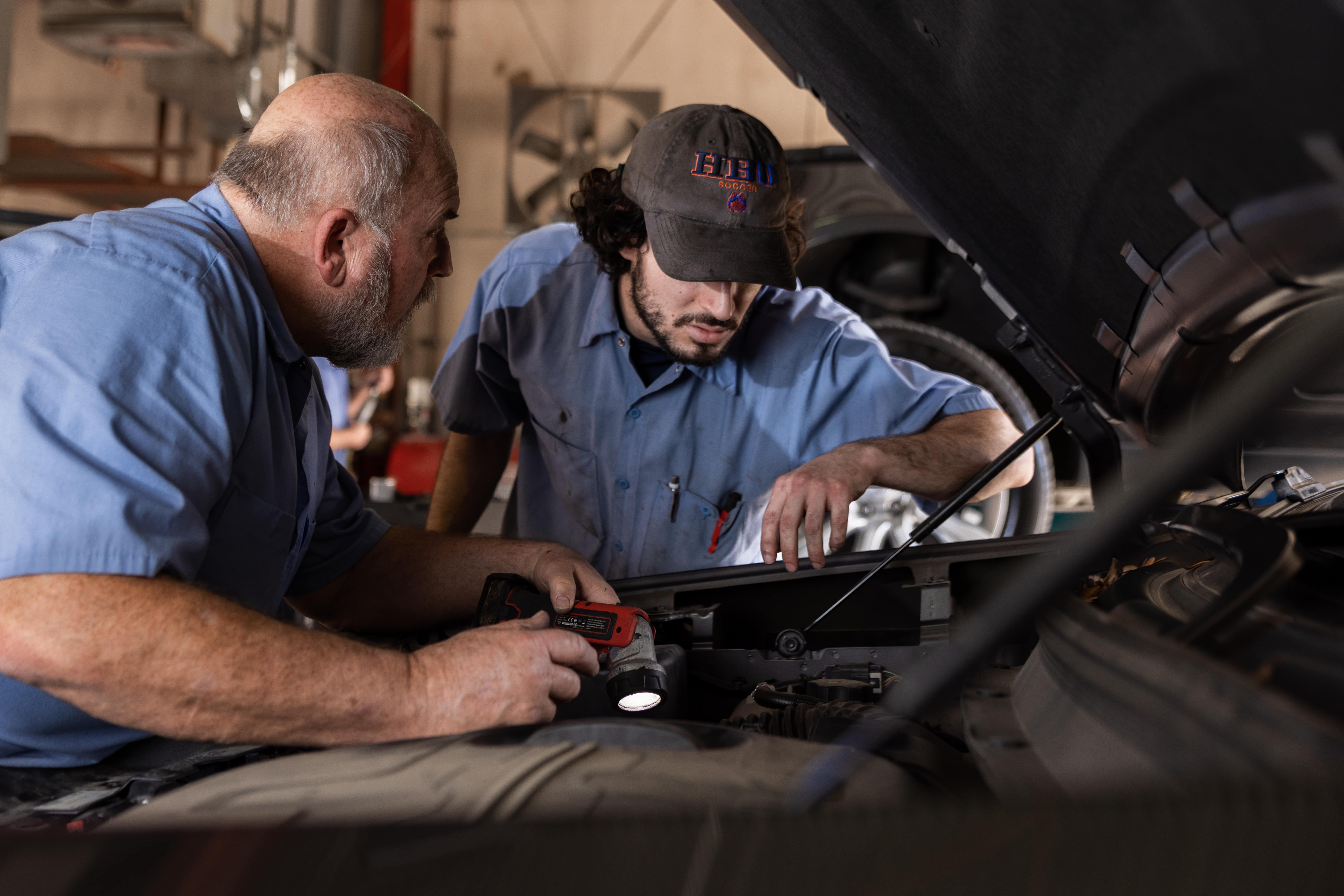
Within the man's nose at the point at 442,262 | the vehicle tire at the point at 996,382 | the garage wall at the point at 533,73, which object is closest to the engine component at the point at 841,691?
the man's nose at the point at 442,262

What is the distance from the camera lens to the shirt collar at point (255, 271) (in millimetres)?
1083

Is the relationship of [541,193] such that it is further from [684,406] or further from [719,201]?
[719,201]

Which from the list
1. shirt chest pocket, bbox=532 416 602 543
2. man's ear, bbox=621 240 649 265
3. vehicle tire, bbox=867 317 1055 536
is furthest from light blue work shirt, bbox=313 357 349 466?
man's ear, bbox=621 240 649 265

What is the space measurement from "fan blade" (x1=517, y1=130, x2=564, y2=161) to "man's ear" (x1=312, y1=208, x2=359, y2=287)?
5382 millimetres

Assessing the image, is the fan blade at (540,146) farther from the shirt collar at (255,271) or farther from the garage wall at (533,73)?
the shirt collar at (255,271)

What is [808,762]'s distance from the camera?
63cm

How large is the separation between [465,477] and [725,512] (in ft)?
1.95

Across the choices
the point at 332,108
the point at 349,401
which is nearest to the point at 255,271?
the point at 332,108

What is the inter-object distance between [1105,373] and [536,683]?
85 cm

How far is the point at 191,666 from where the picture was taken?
0.80 m

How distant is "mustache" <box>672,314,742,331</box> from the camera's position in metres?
1.63

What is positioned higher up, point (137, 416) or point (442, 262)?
point (442, 262)

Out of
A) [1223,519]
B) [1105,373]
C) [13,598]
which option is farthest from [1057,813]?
[1105,373]

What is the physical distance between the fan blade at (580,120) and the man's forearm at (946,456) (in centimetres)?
520
